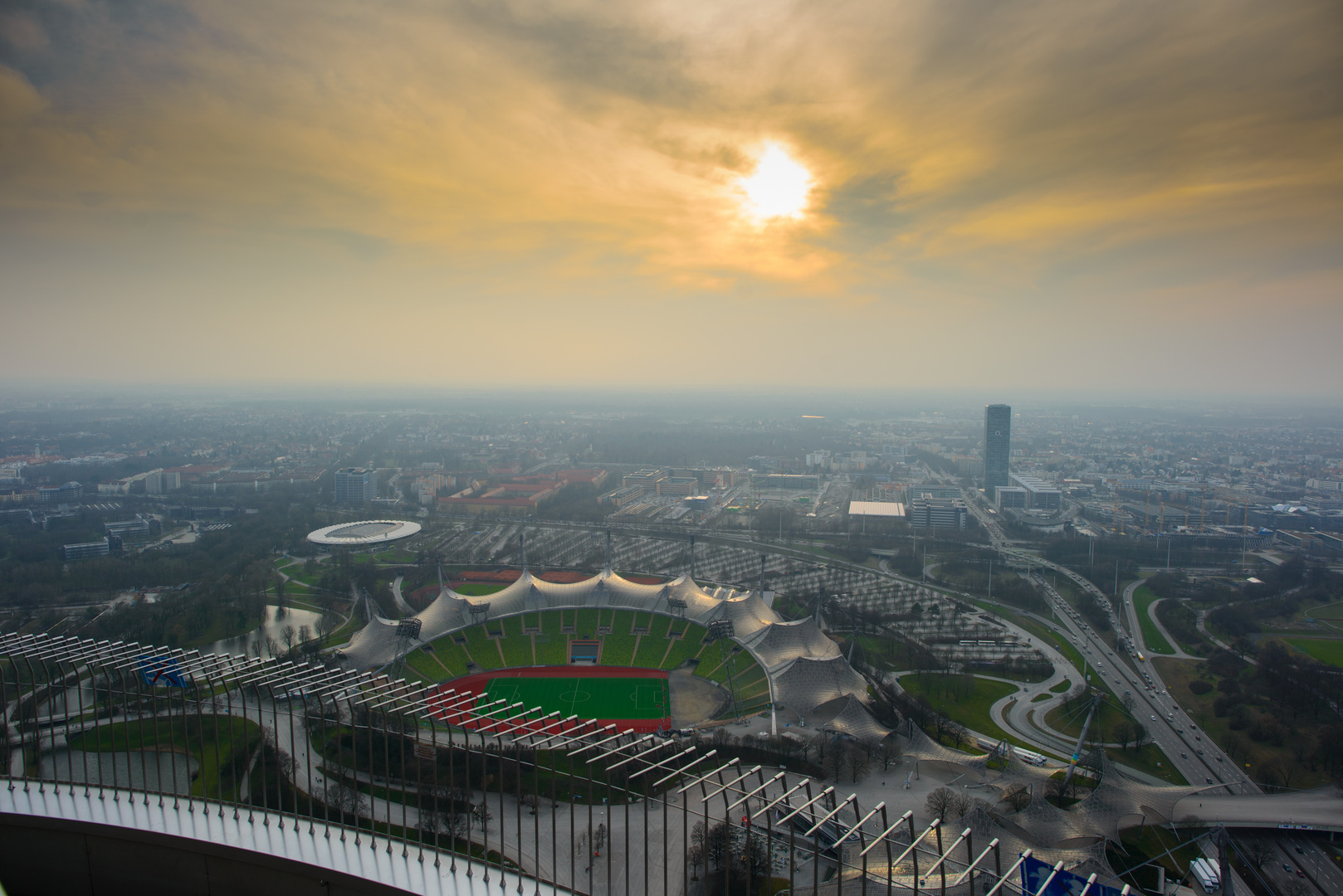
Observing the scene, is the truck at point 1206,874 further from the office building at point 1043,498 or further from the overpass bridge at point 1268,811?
the office building at point 1043,498

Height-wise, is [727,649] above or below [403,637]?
below

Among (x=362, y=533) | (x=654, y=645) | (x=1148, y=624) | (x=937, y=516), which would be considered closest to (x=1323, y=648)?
(x=1148, y=624)

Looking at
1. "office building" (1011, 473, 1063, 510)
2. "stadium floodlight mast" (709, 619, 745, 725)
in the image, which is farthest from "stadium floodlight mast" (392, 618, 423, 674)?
"office building" (1011, 473, 1063, 510)

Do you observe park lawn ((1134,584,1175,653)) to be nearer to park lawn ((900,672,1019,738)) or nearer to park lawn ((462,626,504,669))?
park lawn ((900,672,1019,738))

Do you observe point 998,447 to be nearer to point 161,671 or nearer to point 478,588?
point 478,588

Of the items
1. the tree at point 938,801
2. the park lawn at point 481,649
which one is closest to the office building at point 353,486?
the park lawn at point 481,649

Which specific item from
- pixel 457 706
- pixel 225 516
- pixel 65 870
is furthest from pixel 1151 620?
pixel 225 516
